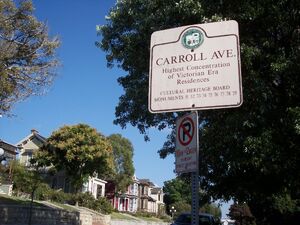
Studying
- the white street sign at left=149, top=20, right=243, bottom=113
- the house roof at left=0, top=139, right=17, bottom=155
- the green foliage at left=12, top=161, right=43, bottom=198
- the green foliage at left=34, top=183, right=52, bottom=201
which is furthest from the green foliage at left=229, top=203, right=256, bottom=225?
the house roof at left=0, top=139, right=17, bottom=155

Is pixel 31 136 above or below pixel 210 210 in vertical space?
above

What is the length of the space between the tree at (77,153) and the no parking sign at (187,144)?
42.3 metres

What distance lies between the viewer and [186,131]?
4.09 meters

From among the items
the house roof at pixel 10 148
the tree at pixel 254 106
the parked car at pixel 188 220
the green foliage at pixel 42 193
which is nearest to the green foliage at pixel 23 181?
the green foliage at pixel 42 193

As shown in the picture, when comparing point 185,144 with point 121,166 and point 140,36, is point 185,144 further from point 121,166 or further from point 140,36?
point 121,166

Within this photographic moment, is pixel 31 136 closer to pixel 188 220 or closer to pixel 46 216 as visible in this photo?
pixel 46 216

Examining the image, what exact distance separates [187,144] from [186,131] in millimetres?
133

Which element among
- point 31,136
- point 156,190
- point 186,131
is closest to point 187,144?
point 186,131

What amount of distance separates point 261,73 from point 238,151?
213 centimetres

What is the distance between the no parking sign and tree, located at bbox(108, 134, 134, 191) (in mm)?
63982

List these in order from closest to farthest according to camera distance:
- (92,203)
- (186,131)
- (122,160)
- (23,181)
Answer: (186,131) → (23,181) → (92,203) → (122,160)

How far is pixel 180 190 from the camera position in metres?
124

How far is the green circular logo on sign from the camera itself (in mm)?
4008

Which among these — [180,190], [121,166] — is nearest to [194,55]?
[121,166]
